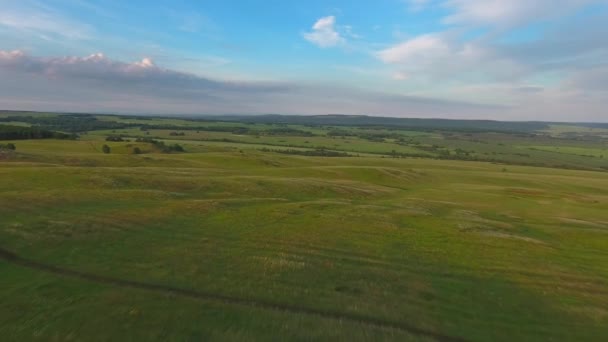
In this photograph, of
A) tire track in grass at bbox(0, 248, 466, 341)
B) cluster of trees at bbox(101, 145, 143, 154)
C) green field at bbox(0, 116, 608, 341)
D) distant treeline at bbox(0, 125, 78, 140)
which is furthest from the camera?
distant treeline at bbox(0, 125, 78, 140)

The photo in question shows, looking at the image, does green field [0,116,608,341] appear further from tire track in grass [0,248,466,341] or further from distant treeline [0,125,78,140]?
distant treeline [0,125,78,140]

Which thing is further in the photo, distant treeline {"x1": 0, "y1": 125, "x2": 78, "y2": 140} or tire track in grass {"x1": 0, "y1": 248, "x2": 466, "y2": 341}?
distant treeline {"x1": 0, "y1": 125, "x2": 78, "y2": 140}

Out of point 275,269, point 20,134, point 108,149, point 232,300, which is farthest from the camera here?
point 20,134

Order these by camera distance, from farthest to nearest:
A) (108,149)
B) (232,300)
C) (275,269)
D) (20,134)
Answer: (20,134), (108,149), (275,269), (232,300)

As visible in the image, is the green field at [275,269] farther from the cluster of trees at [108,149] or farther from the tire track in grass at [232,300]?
the cluster of trees at [108,149]

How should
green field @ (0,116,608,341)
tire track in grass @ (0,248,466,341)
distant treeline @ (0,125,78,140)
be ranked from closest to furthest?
green field @ (0,116,608,341)
tire track in grass @ (0,248,466,341)
distant treeline @ (0,125,78,140)

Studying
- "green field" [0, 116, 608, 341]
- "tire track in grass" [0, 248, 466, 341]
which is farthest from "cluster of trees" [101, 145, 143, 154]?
"tire track in grass" [0, 248, 466, 341]

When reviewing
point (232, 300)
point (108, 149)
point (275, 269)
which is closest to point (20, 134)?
point (108, 149)

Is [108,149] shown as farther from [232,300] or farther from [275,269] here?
[232,300]

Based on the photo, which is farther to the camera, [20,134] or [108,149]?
[20,134]
